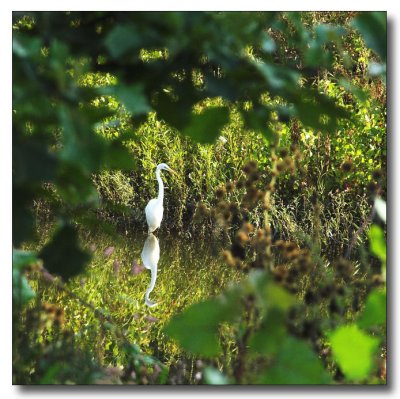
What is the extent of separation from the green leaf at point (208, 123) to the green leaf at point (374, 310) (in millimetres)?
358

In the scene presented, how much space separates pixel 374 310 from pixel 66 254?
49 centimetres

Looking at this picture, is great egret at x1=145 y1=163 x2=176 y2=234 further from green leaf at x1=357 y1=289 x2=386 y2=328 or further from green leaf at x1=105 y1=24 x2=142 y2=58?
green leaf at x1=105 y1=24 x2=142 y2=58

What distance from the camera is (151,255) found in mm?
3609

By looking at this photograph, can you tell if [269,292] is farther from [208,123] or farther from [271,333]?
[208,123]

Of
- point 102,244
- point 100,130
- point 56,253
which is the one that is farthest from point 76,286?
point 56,253

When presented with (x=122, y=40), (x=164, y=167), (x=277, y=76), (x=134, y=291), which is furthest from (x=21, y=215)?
(x=164, y=167)

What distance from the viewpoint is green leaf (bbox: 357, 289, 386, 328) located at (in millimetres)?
1304

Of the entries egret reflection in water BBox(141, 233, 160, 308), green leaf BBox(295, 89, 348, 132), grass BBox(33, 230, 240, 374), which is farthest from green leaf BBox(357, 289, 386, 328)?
egret reflection in water BBox(141, 233, 160, 308)

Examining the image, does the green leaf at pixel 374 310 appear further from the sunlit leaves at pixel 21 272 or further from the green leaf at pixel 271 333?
the sunlit leaves at pixel 21 272

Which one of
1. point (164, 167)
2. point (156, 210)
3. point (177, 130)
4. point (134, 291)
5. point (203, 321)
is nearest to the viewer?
point (203, 321)

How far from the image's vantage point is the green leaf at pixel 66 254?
1278 mm

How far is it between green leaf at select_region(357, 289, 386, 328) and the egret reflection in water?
200 cm
